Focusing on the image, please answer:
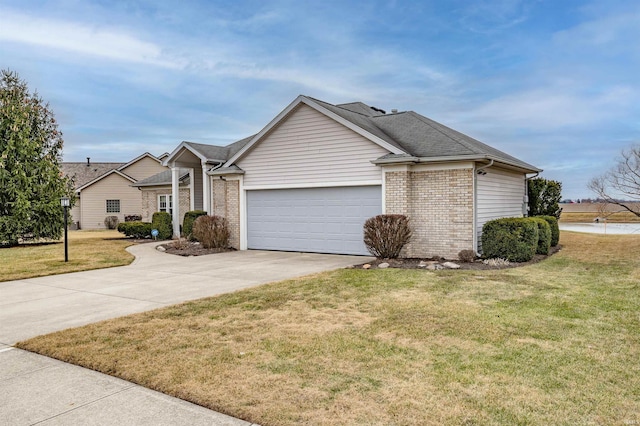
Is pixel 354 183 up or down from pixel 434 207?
up

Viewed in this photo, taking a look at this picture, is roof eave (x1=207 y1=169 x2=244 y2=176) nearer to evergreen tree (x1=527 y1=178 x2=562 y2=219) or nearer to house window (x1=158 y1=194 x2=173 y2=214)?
house window (x1=158 y1=194 x2=173 y2=214)

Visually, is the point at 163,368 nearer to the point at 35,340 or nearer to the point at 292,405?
the point at 292,405

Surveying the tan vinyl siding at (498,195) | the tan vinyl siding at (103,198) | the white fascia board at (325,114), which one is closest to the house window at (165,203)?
the white fascia board at (325,114)

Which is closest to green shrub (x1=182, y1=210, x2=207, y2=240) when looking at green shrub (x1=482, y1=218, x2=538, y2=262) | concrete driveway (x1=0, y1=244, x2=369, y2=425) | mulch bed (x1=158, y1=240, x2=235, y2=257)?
mulch bed (x1=158, y1=240, x2=235, y2=257)

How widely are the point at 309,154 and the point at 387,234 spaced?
13.5ft

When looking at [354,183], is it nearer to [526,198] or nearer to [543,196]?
[526,198]

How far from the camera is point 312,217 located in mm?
14836

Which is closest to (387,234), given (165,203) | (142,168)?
(165,203)

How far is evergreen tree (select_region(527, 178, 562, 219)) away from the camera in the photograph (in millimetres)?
19922

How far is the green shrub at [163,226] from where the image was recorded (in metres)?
21.8

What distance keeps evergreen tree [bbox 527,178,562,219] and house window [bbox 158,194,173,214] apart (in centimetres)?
1861

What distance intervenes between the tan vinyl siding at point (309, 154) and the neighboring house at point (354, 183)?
3 centimetres

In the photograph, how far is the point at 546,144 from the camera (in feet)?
72.9

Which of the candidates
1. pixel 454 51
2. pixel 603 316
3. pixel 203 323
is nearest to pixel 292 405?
pixel 203 323
